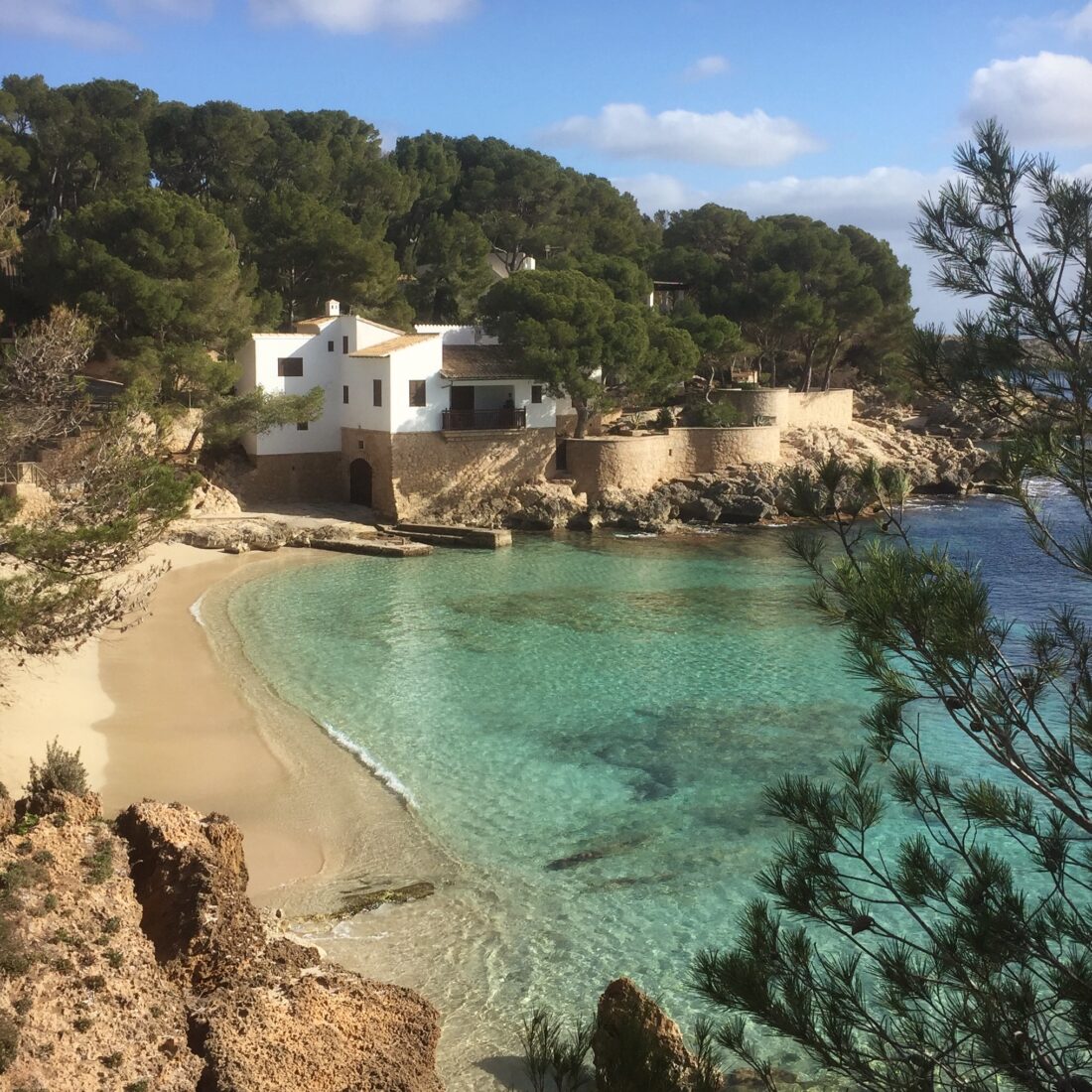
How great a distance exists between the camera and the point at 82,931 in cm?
826

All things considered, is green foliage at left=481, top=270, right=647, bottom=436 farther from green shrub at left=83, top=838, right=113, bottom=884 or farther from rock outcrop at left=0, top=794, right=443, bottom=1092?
→ green shrub at left=83, top=838, right=113, bottom=884

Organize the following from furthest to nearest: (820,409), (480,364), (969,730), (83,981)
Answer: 1. (820,409)
2. (480,364)
3. (83,981)
4. (969,730)

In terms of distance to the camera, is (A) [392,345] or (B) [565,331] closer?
(A) [392,345]

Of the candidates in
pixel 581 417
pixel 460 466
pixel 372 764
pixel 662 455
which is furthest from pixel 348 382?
pixel 372 764

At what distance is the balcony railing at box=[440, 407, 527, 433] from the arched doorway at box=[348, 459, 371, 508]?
10.5 feet

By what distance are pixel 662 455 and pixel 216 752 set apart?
26.0 metres

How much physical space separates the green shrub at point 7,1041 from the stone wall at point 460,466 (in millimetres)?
28056

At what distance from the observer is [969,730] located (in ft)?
17.3

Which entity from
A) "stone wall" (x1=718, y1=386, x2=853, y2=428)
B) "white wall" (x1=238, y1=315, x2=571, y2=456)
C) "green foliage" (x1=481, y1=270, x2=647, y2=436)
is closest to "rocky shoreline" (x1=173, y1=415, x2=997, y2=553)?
"stone wall" (x1=718, y1=386, x2=853, y2=428)

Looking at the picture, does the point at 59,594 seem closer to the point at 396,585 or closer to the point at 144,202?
the point at 396,585

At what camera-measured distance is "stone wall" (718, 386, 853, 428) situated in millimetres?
44125

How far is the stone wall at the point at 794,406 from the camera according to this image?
44.1 m

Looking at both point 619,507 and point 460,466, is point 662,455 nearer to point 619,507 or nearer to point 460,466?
point 619,507

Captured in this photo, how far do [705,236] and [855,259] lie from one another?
32.3ft
